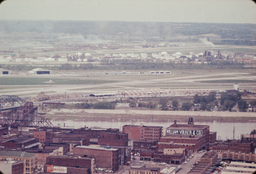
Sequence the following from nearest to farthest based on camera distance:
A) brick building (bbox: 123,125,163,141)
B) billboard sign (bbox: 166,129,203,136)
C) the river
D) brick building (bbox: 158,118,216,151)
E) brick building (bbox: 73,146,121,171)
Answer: brick building (bbox: 73,146,121,171), brick building (bbox: 158,118,216,151), billboard sign (bbox: 166,129,203,136), brick building (bbox: 123,125,163,141), the river

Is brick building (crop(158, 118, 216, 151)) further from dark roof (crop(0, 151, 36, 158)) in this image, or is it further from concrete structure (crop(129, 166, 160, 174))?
dark roof (crop(0, 151, 36, 158))

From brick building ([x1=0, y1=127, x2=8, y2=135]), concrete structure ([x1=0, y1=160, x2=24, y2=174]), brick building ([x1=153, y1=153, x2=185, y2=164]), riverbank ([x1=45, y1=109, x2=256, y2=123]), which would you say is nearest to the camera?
concrete structure ([x1=0, y1=160, x2=24, y2=174])

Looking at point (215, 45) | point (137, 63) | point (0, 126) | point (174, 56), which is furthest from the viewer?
point (215, 45)

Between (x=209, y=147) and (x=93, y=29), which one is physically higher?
(x=93, y=29)

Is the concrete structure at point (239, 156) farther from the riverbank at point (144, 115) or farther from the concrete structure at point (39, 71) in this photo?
the concrete structure at point (39, 71)

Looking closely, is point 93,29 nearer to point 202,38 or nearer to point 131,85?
point 202,38

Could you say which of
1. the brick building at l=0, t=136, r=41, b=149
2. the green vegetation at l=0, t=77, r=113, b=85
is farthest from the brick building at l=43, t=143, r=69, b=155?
the green vegetation at l=0, t=77, r=113, b=85

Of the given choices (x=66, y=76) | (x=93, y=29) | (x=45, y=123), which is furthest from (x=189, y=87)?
(x=93, y=29)
